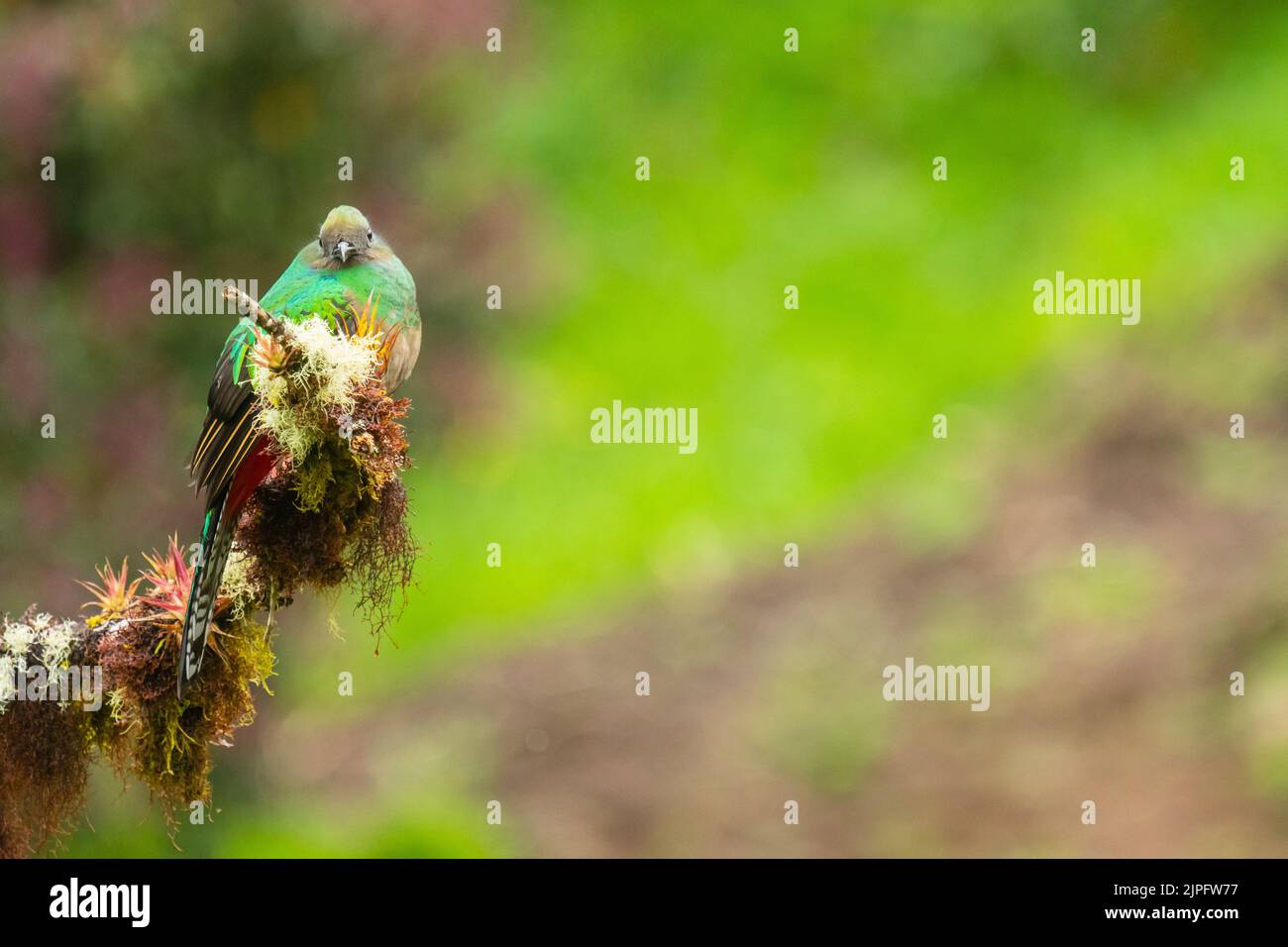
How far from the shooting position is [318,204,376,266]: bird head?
506 cm

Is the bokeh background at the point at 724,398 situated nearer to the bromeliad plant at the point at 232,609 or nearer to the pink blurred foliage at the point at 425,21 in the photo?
the pink blurred foliage at the point at 425,21

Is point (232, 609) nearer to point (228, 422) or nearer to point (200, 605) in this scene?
point (200, 605)

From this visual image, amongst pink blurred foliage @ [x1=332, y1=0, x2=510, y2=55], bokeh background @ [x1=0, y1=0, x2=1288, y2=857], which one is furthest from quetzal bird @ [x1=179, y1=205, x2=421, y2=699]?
pink blurred foliage @ [x1=332, y1=0, x2=510, y2=55]

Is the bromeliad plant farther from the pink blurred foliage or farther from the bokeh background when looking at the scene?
the pink blurred foliage

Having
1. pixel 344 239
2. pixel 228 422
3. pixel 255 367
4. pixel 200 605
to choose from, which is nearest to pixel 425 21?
pixel 344 239

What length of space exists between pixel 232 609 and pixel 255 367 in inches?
26.2

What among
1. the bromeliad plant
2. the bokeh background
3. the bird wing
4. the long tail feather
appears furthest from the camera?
the bokeh background

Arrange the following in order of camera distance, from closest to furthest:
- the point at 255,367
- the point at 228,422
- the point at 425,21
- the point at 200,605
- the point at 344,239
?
the point at 255,367, the point at 200,605, the point at 228,422, the point at 344,239, the point at 425,21

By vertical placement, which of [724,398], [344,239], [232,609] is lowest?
[232,609]

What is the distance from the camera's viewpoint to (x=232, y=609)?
4.01 metres

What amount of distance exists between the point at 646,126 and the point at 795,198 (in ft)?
5.05

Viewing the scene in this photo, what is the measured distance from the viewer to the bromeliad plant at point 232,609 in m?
3.72

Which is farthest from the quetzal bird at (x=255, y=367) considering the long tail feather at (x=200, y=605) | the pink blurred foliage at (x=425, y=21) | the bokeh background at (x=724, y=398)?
the pink blurred foliage at (x=425, y=21)
